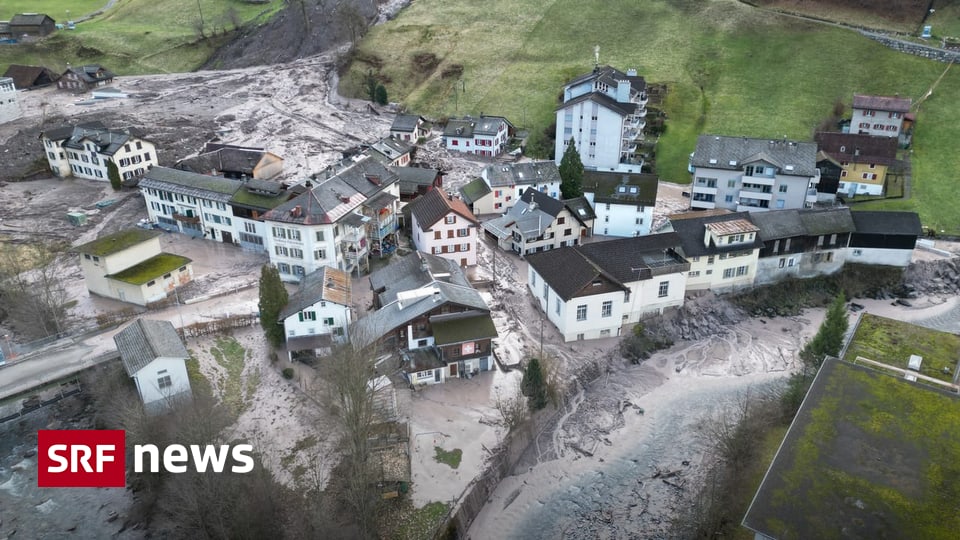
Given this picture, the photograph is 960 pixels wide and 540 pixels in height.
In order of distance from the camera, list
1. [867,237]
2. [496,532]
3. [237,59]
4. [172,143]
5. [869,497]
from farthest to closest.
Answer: [237,59], [172,143], [867,237], [496,532], [869,497]

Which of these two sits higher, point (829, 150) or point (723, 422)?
point (829, 150)

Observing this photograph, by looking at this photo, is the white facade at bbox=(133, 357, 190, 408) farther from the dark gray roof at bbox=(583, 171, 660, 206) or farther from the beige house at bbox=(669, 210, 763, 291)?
the dark gray roof at bbox=(583, 171, 660, 206)

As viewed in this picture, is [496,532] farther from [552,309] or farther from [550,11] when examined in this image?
[550,11]

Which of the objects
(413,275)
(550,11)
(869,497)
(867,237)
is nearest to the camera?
(869,497)

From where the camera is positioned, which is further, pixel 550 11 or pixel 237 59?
pixel 237 59

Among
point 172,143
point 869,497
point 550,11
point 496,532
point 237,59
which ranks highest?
point 550,11

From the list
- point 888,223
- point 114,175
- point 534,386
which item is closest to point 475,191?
point 534,386

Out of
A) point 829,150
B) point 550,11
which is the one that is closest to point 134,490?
point 829,150
